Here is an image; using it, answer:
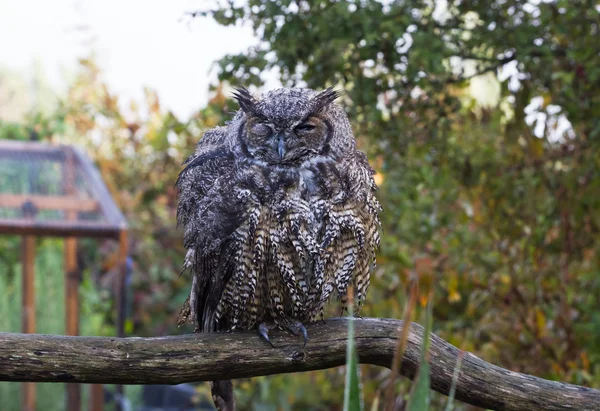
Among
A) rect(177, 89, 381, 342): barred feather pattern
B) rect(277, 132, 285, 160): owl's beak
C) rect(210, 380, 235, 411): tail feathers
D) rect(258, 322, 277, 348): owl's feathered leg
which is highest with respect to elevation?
rect(277, 132, 285, 160): owl's beak

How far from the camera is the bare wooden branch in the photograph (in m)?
1.81

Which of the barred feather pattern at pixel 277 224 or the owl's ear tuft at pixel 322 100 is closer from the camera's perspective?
the barred feather pattern at pixel 277 224

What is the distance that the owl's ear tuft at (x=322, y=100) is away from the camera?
244 centimetres

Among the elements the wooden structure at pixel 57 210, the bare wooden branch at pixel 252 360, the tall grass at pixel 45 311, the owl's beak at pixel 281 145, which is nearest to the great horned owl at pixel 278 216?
the owl's beak at pixel 281 145

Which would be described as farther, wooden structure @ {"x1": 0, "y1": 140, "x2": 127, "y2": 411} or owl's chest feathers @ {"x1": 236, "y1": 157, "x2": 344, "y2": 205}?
wooden structure @ {"x1": 0, "y1": 140, "x2": 127, "y2": 411}

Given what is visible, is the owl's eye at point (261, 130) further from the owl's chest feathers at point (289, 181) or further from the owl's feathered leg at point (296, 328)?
the owl's feathered leg at point (296, 328)

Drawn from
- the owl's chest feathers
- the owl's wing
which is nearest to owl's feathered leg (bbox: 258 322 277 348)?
the owl's wing

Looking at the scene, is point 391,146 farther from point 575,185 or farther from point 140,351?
point 140,351

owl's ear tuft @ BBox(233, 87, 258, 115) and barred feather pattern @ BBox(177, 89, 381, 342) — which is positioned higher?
owl's ear tuft @ BBox(233, 87, 258, 115)

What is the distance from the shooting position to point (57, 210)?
12.9ft

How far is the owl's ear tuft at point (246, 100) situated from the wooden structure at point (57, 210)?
4.52 feet

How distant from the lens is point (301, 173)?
2.37m

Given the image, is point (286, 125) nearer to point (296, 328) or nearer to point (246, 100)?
point (246, 100)

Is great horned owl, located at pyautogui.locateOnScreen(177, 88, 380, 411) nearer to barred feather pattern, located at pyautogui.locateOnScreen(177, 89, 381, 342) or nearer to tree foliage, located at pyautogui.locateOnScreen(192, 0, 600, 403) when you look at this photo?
barred feather pattern, located at pyautogui.locateOnScreen(177, 89, 381, 342)
